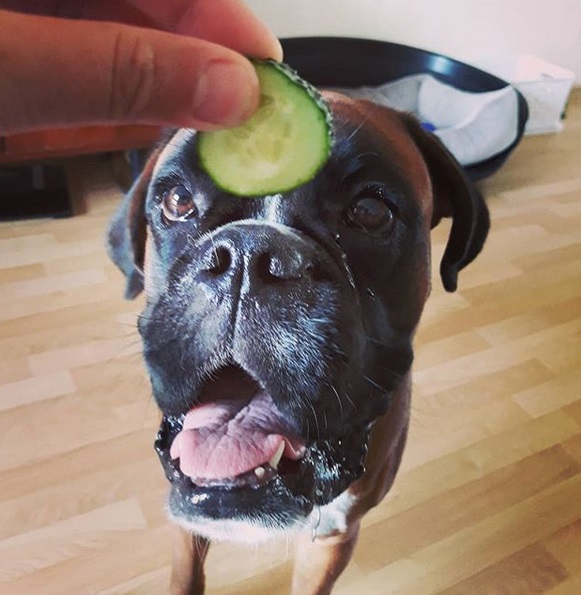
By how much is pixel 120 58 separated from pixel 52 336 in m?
1.48

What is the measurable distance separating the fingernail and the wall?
2.55 m

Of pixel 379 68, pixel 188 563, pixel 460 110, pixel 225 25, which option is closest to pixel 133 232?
pixel 225 25

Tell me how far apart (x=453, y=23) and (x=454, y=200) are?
9.44 feet

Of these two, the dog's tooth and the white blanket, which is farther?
the white blanket

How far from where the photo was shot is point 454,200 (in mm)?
1082

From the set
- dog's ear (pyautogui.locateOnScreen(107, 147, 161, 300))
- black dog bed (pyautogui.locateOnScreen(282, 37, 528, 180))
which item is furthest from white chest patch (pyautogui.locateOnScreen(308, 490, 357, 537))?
black dog bed (pyautogui.locateOnScreen(282, 37, 528, 180))

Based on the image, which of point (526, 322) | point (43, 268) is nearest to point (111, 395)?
point (43, 268)

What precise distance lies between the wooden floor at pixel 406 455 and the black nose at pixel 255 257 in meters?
0.41

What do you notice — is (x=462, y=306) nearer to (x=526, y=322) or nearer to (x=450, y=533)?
(x=526, y=322)

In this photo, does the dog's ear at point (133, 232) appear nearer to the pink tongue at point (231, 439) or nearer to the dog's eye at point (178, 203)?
the dog's eye at point (178, 203)

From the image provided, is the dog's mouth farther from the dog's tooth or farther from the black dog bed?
the black dog bed

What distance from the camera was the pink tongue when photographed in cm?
84

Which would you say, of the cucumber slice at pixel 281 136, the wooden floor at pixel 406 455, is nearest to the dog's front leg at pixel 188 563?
the wooden floor at pixel 406 455

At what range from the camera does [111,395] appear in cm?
178
